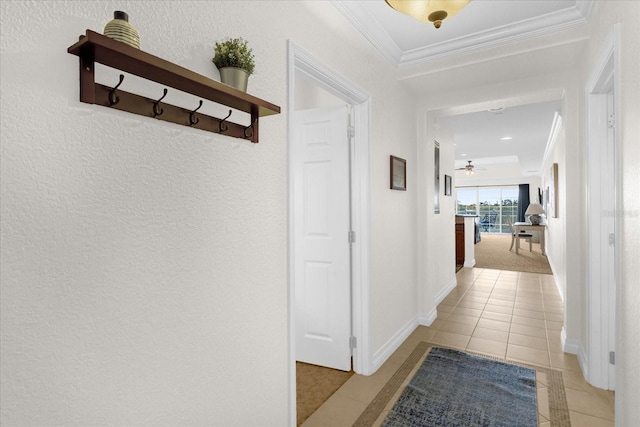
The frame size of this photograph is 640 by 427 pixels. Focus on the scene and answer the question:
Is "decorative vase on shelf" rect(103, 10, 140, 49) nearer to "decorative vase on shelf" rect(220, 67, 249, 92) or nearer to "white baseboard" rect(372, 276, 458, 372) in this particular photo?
"decorative vase on shelf" rect(220, 67, 249, 92)

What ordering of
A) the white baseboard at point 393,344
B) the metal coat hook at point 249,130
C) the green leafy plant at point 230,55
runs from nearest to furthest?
1. the green leafy plant at point 230,55
2. the metal coat hook at point 249,130
3. the white baseboard at point 393,344

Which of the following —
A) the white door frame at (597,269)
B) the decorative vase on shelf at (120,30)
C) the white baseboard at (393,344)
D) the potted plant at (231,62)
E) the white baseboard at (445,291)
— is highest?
the potted plant at (231,62)

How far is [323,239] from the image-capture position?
2.60 m

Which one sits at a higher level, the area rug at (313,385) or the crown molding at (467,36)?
the crown molding at (467,36)

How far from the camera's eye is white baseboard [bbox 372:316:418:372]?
8.66 feet

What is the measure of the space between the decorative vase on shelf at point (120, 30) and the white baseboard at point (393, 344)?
2.48m

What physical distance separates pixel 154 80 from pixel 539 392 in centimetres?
282

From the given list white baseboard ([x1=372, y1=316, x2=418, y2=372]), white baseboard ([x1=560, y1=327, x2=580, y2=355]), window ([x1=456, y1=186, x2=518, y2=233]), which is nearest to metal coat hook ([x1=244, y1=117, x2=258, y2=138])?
white baseboard ([x1=372, y1=316, x2=418, y2=372])

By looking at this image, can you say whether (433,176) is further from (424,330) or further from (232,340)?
(232,340)

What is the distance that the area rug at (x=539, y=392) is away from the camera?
2010 mm

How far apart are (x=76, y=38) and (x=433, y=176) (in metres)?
3.47

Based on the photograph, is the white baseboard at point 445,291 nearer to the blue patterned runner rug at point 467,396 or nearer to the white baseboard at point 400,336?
the white baseboard at point 400,336

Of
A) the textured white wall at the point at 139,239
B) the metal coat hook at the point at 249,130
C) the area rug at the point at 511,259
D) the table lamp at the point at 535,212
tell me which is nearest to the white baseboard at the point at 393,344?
the textured white wall at the point at 139,239

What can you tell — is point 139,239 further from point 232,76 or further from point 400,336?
point 400,336
